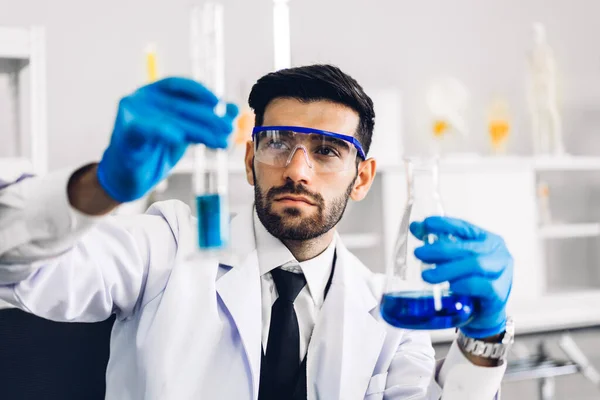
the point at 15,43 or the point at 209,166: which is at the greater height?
the point at 15,43

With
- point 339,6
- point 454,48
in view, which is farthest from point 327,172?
point 454,48

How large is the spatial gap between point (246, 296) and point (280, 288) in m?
0.10

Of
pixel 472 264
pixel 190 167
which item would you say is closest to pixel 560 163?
pixel 190 167

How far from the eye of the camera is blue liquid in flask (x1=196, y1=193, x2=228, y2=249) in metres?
0.80

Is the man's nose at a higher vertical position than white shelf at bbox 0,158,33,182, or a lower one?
lower

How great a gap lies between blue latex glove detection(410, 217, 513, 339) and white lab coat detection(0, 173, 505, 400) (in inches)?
6.4

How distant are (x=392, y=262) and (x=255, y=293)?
0.43 metres

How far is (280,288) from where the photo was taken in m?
1.46

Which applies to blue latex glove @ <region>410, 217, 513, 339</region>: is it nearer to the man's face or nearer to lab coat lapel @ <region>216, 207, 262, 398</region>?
the man's face

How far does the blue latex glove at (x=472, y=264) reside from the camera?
3.28 ft

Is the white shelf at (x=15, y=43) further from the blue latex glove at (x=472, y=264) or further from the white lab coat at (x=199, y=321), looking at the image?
the blue latex glove at (x=472, y=264)

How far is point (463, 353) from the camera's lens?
123 cm

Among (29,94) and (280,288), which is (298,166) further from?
(29,94)

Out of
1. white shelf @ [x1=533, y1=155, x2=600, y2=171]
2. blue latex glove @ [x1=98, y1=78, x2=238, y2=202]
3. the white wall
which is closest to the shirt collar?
blue latex glove @ [x1=98, y1=78, x2=238, y2=202]
